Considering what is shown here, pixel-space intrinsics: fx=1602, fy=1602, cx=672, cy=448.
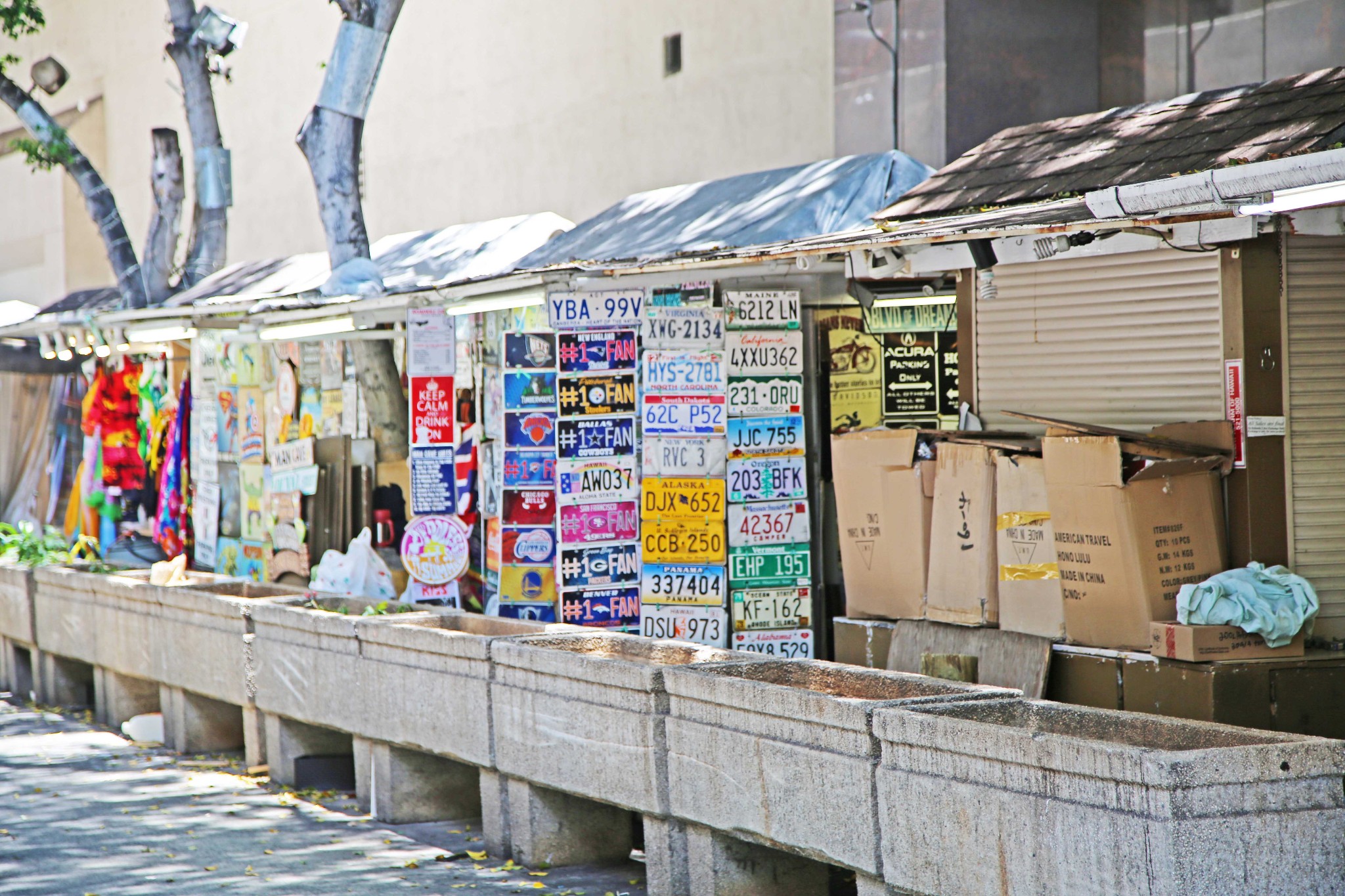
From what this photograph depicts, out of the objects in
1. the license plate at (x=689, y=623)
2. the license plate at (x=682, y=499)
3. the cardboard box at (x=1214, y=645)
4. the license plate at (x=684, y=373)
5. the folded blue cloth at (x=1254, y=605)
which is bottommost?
the license plate at (x=689, y=623)

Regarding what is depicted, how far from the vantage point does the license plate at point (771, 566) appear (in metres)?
9.86

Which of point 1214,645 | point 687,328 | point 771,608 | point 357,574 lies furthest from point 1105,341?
point 357,574

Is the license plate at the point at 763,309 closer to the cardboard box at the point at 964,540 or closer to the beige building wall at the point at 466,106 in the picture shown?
→ the cardboard box at the point at 964,540

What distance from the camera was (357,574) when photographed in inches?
456

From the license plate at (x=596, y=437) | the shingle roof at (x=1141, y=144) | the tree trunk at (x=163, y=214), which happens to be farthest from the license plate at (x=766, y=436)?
the tree trunk at (x=163, y=214)

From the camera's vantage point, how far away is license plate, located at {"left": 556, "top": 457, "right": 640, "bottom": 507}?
1005 cm

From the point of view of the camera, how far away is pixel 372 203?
744 inches

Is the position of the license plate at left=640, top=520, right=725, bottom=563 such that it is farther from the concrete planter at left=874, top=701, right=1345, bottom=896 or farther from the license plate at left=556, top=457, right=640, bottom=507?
the concrete planter at left=874, top=701, right=1345, bottom=896

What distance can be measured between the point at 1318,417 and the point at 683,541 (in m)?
4.05

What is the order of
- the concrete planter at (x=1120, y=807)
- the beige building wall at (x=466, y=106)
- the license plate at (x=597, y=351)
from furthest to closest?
the beige building wall at (x=466, y=106) → the license plate at (x=597, y=351) → the concrete planter at (x=1120, y=807)

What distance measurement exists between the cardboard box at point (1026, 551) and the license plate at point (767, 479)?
2397mm

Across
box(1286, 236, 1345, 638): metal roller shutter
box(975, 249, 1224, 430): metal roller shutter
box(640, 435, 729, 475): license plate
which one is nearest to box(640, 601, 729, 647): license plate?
box(640, 435, 729, 475): license plate

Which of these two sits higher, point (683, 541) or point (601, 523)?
point (601, 523)

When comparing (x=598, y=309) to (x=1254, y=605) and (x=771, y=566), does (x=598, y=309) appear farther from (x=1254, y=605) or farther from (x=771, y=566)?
(x=1254, y=605)
